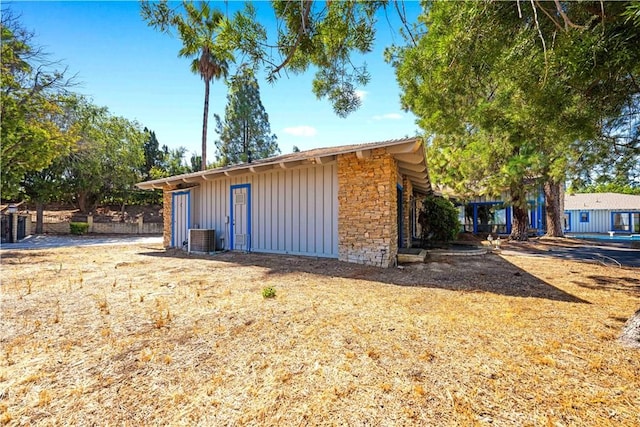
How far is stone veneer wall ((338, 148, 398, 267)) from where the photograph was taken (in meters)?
6.56

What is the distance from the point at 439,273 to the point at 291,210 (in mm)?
4105

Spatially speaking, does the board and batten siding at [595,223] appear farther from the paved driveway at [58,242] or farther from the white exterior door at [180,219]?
the paved driveway at [58,242]

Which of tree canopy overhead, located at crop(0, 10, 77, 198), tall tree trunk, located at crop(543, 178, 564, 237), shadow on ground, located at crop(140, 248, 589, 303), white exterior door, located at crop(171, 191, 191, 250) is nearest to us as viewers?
shadow on ground, located at crop(140, 248, 589, 303)

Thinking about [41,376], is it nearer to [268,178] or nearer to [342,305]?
[342,305]

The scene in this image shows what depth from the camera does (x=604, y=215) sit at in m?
24.8

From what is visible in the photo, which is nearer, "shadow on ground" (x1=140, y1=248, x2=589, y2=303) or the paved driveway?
"shadow on ground" (x1=140, y1=248, x2=589, y2=303)

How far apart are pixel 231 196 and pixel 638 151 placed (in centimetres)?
1136

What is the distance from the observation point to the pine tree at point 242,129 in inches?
993

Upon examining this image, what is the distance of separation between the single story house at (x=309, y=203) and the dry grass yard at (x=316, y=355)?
7.39ft

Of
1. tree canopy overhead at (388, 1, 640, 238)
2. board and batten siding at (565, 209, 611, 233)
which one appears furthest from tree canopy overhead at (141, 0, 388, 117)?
board and batten siding at (565, 209, 611, 233)

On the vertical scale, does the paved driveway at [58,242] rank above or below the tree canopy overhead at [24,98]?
below

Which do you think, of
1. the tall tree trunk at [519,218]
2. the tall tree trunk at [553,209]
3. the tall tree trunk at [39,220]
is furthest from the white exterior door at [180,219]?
the tall tree trunk at [553,209]

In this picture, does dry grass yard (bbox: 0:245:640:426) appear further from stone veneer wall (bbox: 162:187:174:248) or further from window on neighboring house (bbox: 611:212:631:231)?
window on neighboring house (bbox: 611:212:631:231)

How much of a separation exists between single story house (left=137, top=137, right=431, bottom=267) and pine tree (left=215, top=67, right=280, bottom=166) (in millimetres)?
14936
